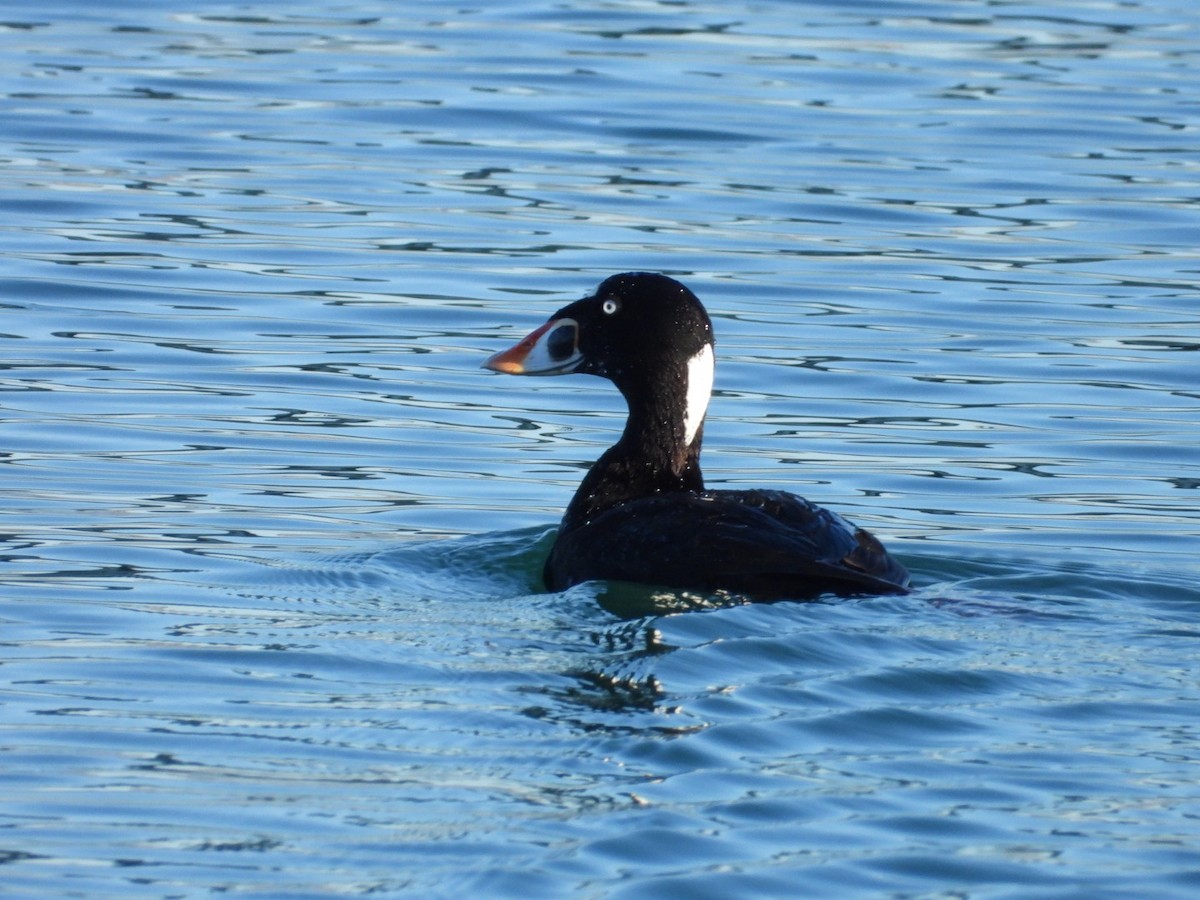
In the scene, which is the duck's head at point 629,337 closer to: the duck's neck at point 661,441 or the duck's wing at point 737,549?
the duck's neck at point 661,441

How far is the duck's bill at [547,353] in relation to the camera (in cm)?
827

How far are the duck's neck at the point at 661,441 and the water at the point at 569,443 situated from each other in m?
0.44

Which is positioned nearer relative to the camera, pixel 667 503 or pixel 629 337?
pixel 667 503

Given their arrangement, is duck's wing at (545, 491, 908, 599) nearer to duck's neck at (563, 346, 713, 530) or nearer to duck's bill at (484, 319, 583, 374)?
duck's neck at (563, 346, 713, 530)

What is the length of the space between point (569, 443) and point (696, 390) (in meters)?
1.90

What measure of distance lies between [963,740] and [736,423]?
14.5 ft

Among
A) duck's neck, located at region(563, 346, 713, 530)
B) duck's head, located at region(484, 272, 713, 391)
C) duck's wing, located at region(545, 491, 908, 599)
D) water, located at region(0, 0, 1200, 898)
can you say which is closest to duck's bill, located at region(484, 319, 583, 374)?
duck's head, located at region(484, 272, 713, 391)

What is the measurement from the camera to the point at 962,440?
32.2ft

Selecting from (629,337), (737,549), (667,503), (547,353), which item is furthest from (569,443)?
(737,549)

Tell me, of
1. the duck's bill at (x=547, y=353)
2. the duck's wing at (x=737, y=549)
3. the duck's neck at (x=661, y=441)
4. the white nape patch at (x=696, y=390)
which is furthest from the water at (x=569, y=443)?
the white nape patch at (x=696, y=390)

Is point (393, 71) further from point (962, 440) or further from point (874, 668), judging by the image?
point (874, 668)

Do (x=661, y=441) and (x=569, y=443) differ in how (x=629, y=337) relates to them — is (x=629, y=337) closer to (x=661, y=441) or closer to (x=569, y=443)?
(x=661, y=441)

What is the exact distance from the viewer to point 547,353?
8328 millimetres

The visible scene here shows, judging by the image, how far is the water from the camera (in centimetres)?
524
